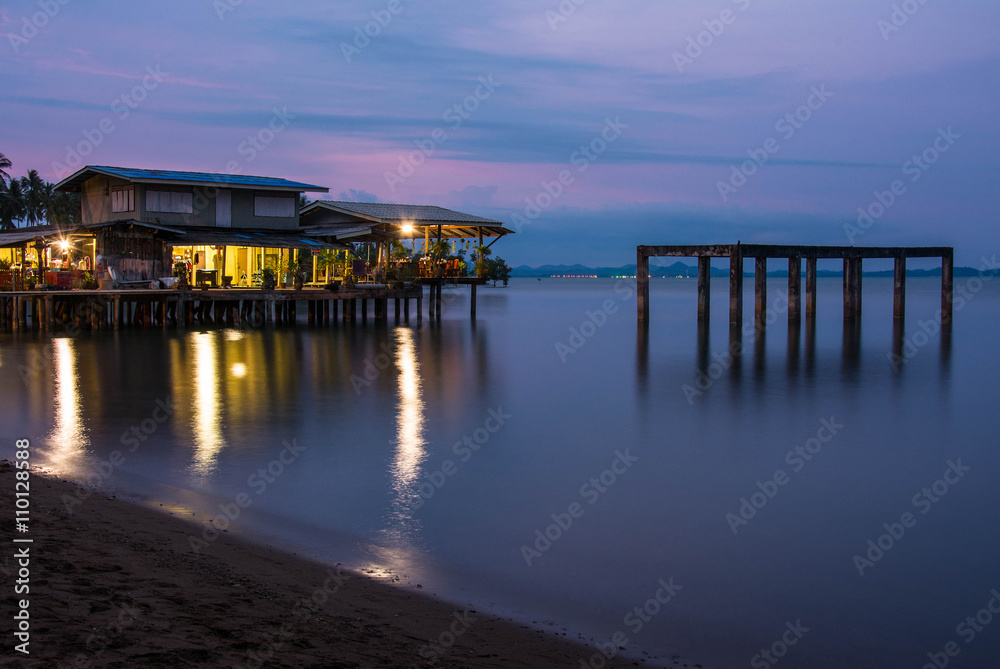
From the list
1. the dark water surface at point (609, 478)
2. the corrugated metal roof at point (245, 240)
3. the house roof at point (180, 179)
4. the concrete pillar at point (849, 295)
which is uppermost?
the house roof at point (180, 179)

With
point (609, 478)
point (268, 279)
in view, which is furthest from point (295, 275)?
point (609, 478)

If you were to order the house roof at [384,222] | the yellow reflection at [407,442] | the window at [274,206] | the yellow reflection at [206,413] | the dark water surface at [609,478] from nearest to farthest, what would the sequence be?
the dark water surface at [609,478], the yellow reflection at [407,442], the yellow reflection at [206,413], the house roof at [384,222], the window at [274,206]

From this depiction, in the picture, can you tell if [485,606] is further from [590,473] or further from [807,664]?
[590,473]

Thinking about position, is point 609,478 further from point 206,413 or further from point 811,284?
point 811,284

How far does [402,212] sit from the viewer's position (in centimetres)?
4344

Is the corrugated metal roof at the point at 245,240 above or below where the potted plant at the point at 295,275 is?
above

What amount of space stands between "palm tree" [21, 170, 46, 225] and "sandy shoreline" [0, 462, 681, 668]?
81.3 metres

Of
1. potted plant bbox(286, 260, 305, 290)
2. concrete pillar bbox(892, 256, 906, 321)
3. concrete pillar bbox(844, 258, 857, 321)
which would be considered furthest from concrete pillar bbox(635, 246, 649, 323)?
potted plant bbox(286, 260, 305, 290)

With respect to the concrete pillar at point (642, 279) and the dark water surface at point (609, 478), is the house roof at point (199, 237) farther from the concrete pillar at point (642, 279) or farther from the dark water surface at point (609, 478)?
the concrete pillar at point (642, 279)

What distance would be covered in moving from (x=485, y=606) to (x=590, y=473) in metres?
5.40

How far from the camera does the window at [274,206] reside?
4222 centimetres

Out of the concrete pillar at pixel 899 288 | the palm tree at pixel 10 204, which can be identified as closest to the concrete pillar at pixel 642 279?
the concrete pillar at pixel 899 288

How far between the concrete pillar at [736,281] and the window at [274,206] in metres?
21.1

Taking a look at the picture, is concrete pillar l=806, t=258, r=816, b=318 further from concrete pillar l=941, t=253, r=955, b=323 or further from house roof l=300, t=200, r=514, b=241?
house roof l=300, t=200, r=514, b=241
